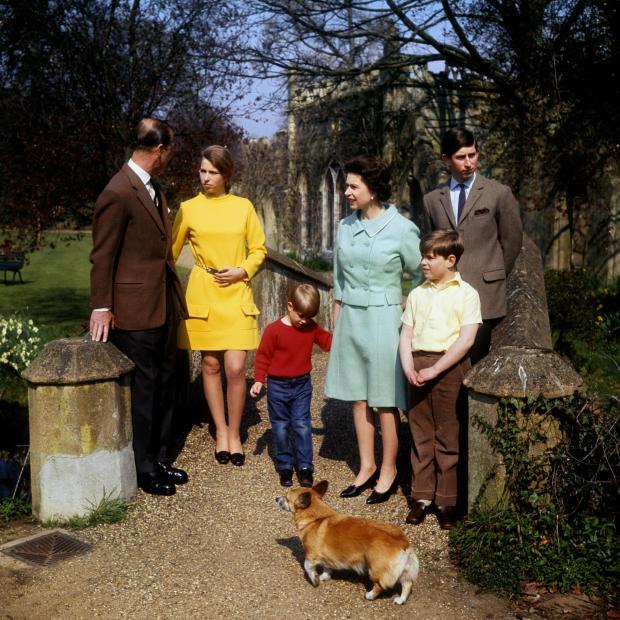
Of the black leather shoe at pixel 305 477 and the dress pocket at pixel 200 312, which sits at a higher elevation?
the dress pocket at pixel 200 312

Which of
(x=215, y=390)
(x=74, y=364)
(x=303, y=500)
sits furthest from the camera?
(x=215, y=390)

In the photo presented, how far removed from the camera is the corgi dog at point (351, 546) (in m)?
3.47

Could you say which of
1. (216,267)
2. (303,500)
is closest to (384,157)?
(216,267)

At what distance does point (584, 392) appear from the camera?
13.0 ft

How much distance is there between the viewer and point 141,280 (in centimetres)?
475

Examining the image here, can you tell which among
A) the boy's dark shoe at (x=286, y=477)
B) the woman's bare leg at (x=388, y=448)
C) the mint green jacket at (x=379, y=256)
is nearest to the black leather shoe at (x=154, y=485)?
the boy's dark shoe at (x=286, y=477)

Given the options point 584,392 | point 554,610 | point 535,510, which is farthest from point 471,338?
point 554,610

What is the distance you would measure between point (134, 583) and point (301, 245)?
2230 cm

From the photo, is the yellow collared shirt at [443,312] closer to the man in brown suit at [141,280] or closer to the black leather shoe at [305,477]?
the black leather shoe at [305,477]

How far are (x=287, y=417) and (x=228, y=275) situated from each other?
3.29 feet

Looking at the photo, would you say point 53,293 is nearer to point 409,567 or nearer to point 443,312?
point 443,312

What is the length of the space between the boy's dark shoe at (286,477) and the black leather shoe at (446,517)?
3.60 feet

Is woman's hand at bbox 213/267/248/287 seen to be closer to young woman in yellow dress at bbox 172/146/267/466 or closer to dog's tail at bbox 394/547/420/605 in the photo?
young woman in yellow dress at bbox 172/146/267/466

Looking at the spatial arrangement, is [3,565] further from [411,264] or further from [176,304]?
[411,264]
